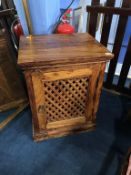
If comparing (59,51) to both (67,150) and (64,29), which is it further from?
(67,150)

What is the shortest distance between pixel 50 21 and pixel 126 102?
1128 mm

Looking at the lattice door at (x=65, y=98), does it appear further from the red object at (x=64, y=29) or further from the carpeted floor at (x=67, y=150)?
the red object at (x=64, y=29)

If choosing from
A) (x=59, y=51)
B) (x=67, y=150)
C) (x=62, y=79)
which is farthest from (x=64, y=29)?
(x=67, y=150)

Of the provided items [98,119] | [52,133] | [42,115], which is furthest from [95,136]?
[42,115]

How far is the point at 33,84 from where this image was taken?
37.2 inches

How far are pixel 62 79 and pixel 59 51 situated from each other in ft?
0.57

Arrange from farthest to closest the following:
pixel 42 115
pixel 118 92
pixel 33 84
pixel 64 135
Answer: pixel 118 92 → pixel 64 135 → pixel 42 115 → pixel 33 84

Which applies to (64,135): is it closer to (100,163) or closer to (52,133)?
(52,133)

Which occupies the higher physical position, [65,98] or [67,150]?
[65,98]

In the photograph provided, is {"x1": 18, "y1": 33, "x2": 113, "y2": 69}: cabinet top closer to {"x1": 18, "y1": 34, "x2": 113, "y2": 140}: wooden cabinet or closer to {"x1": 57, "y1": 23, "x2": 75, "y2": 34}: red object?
{"x1": 18, "y1": 34, "x2": 113, "y2": 140}: wooden cabinet

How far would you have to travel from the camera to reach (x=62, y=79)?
98 cm

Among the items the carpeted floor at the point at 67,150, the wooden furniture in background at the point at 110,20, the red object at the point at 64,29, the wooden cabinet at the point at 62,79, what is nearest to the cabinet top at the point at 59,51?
the wooden cabinet at the point at 62,79

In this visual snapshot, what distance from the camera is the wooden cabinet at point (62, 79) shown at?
88 cm

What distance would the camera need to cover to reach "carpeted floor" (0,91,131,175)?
1131mm
